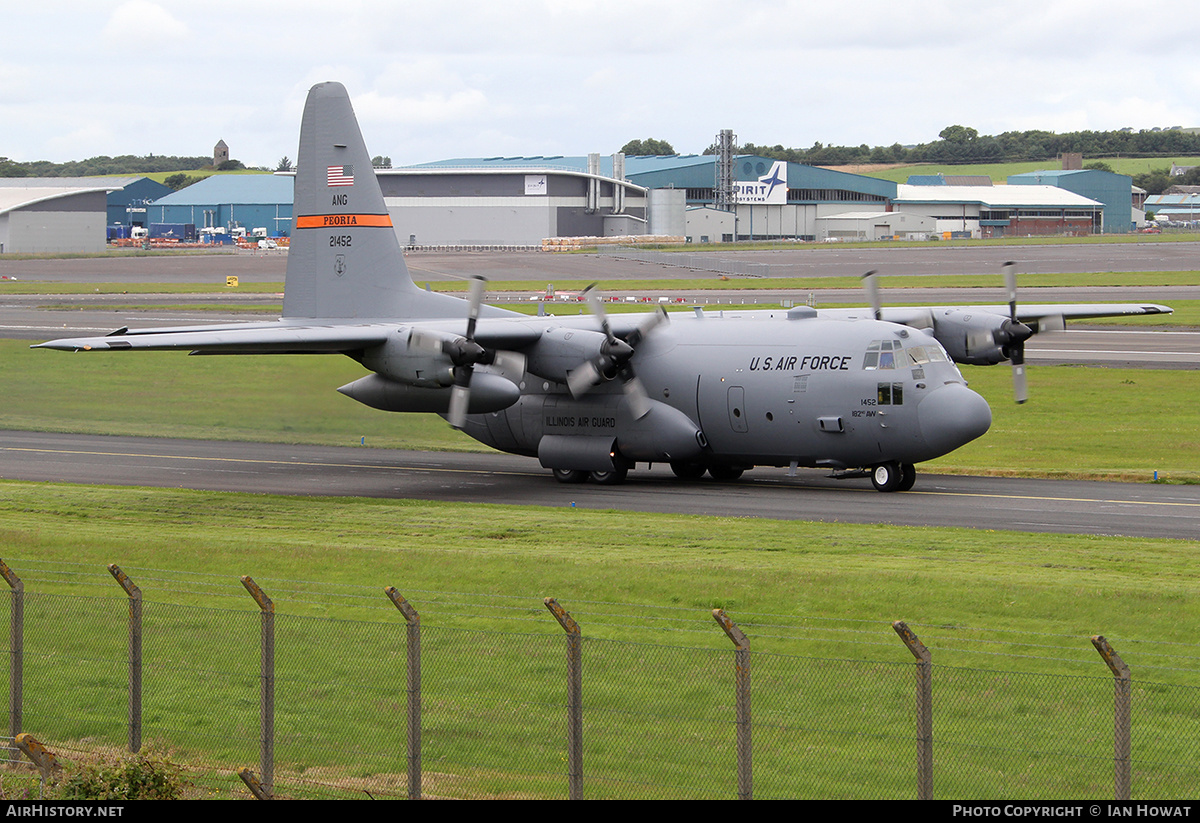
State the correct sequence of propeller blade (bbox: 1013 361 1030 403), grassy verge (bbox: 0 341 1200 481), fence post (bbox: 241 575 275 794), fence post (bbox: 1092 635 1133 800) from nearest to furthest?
fence post (bbox: 1092 635 1133 800), fence post (bbox: 241 575 275 794), propeller blade (bbox: 1013 361 1030 403), grassy verge (bbox: 0 341 1200 481)

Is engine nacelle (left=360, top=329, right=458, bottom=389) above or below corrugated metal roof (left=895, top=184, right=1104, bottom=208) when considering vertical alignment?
below

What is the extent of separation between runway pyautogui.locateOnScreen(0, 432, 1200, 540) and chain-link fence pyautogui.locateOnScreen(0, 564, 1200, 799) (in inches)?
482

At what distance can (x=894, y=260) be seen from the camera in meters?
123

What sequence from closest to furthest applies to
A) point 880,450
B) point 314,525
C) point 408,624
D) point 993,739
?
1. point 408,624
2. point 993,739
3. point 314,525
4. point 880,450

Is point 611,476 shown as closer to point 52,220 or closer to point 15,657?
point 15,657

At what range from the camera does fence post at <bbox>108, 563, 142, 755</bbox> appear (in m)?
13.5

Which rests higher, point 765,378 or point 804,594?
point 765,378

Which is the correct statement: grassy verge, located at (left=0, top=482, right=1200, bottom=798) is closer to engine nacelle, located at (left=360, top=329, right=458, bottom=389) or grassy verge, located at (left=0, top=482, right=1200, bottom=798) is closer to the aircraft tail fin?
A: engine nacelle, located at (left=360, top=329, right=458, bottom=389)

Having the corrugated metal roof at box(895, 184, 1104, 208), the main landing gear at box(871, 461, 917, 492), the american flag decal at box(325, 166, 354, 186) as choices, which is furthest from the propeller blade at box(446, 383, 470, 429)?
the corrugated metal roof at box(895, 184, 1104, 208)

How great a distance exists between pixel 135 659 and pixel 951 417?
21.1 metres

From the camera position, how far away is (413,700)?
12.1 meters
